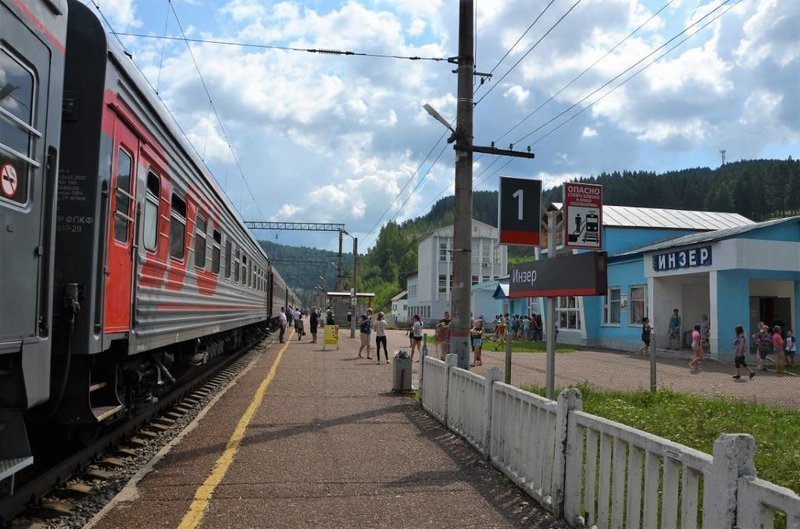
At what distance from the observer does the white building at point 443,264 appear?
6531cm

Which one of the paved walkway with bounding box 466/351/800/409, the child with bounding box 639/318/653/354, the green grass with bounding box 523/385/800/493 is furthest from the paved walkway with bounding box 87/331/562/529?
the child with bounding box 639/318/653/354

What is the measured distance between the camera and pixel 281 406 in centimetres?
1062

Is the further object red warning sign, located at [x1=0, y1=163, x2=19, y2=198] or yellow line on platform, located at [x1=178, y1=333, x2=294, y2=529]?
yellow line on platform, located at [x1=178, y1=333, x2=294, y2=529]

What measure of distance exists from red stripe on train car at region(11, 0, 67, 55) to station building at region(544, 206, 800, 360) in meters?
17.0

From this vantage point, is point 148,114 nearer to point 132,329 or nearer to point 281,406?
point 132,329

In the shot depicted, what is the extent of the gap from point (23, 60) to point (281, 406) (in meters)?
7.48

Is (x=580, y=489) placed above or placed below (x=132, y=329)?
below

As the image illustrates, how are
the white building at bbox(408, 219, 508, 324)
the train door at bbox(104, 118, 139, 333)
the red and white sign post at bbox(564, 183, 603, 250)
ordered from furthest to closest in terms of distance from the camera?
the white building at bbox(408, 219, 508, 324)
the red and white sign post at bbox(564, 183, 603, 250)
the train door at bbox(104, 118, 139, 333)

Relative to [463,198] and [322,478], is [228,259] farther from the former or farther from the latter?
[322,478]

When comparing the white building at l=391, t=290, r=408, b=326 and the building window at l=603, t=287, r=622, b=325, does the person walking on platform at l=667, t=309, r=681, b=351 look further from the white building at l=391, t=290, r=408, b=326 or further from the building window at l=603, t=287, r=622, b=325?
the white building at l=391, t=290, r=408, b=326

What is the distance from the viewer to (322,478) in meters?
6.38

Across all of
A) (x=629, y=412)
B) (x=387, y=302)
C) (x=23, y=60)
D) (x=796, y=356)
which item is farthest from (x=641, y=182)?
(x=23, y=60)

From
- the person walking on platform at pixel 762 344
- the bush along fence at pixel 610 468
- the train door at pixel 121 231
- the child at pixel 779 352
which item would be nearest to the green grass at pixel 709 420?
the bush along fence at pixel 610 468

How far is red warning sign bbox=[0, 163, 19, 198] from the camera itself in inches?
148
